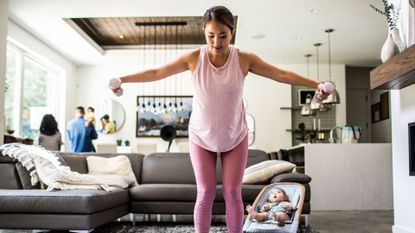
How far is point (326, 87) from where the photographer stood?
5.87 ft

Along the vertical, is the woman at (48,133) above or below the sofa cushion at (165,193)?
above

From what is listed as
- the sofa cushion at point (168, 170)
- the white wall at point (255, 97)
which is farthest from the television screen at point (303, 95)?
the sofa cushion at point (168, 170)

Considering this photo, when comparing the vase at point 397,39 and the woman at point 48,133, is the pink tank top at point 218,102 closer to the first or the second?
the vase at point 397,39

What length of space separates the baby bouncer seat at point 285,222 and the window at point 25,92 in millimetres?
4437

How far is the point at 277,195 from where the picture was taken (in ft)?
A: 11.7

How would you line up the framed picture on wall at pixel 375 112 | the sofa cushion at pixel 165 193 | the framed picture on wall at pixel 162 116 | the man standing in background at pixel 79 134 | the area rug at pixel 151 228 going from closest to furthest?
the area rug at pixel 151 228
the sofa cushion at pixel 165 193
the man standing in background at pixel 79 134
the framed picture on wall at pixel 162 116
the framed picture on wall at pixel 375 112

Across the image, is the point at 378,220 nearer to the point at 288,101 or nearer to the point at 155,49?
the point at 288,101

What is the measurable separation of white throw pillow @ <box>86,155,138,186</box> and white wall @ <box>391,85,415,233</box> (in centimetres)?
247

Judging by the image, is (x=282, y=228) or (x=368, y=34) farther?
(x=368, y=34)

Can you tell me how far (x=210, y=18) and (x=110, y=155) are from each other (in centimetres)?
340

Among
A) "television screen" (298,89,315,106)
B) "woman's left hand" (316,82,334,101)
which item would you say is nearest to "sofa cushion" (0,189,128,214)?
"woman's left hand" (316,82,334,101)

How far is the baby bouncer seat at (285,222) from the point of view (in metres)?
3.28

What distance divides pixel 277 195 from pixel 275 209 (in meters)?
0.15

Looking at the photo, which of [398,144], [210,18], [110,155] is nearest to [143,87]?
[110,155]
